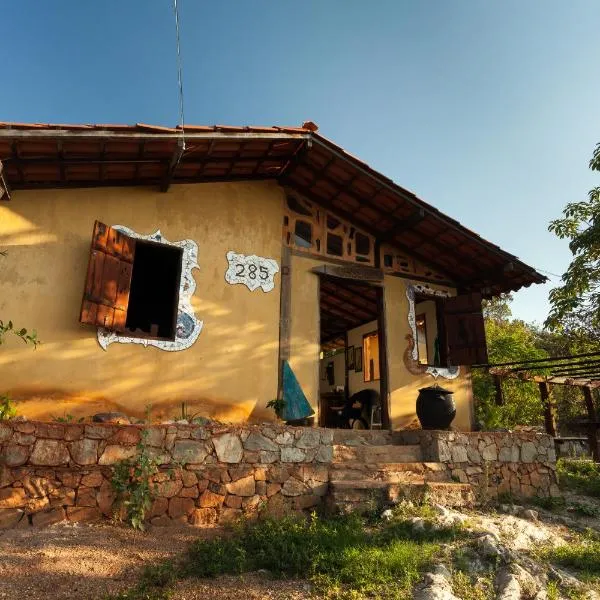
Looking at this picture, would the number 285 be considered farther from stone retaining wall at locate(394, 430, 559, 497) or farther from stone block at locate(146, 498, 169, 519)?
stone block at locate(146, 498, 169, 519)

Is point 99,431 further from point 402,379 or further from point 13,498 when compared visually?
point 402,379

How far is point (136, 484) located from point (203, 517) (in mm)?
853

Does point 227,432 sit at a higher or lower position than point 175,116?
lower

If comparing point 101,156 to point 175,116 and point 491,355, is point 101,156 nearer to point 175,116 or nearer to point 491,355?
point 175,116

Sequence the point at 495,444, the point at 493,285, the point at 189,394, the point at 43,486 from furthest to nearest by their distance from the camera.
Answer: the point at 493,285 → the point at 495,444 → the point at 189,394 → the point at 43,486

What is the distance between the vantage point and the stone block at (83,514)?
4.93m

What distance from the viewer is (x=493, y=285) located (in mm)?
9586

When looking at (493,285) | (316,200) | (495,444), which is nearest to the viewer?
(495,444)

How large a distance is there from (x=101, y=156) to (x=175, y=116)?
1.10m

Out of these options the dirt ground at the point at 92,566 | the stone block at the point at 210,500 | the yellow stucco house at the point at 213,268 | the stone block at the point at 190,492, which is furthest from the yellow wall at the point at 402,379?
the dirt ground at the point at 92,566

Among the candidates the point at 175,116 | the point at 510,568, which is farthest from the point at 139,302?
the point at 510,568

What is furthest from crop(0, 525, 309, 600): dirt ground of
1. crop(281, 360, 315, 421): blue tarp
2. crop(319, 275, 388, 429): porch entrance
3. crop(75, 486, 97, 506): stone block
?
crop(319, 275, 388, 429): porch entrance

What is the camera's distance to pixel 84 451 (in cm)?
512

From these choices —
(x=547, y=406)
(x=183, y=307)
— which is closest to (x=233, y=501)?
(x=183, y=307)
